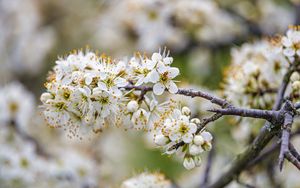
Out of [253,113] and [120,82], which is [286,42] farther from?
[120,82]

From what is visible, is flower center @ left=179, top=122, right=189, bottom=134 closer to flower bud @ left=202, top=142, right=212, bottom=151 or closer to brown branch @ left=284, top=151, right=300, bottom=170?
flower bud @ left=202, top=142, right=212, bottom=151

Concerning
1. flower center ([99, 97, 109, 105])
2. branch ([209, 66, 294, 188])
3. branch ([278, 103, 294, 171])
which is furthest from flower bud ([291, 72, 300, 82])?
flower center ([99, 97, 109, 105])

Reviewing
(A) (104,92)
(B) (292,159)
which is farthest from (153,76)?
(B) (292,159)

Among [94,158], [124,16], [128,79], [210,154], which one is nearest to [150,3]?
[124,16]

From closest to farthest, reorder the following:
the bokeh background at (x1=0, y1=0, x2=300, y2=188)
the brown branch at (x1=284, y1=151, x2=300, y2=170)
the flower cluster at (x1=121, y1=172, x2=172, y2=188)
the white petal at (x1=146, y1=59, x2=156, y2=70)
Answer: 1. the brown branch at (x1=284, y1=151, x2=300, y2=170)
2. the white petal at (x1=146, y1=59, x2=156, y2=70)
3. the flower cluster at (x1=121, y1=172, x2=172, y2=188)
4. the bokeh background at (x1=0, y1=0, x2=300, y2=188)

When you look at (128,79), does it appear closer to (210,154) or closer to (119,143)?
(210,154)

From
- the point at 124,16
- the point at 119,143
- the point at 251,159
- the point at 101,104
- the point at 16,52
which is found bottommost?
the point at 251,159

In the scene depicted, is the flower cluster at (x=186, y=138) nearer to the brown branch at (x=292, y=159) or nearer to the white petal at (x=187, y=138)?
the white petal at (x=187, y=138)

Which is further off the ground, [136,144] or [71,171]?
[136,144]
